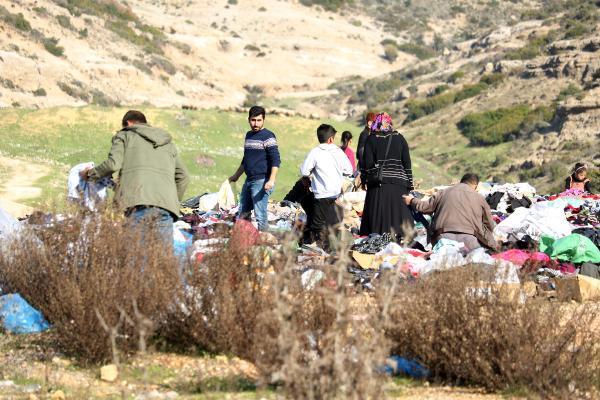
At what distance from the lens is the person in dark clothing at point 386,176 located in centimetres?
912

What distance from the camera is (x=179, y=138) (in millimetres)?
21828

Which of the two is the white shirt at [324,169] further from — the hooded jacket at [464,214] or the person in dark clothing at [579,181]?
the person in dark clothing at [579,181]

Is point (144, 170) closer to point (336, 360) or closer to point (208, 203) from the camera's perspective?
point (336, 360)

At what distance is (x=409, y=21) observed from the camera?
86.1 metres

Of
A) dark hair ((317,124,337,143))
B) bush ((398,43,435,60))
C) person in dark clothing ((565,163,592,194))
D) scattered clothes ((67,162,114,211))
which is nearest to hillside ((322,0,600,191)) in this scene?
person in dark clothing ((565,163,592,194))

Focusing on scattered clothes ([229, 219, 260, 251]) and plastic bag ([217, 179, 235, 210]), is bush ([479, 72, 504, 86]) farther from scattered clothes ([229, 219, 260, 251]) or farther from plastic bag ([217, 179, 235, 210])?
scattered clothes ([229, 219, 260, 251])

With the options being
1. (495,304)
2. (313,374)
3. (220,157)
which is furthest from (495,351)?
(220,157)

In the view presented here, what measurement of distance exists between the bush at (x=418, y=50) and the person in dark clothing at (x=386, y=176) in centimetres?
6745

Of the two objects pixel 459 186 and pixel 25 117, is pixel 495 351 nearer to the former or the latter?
pixel 459 186

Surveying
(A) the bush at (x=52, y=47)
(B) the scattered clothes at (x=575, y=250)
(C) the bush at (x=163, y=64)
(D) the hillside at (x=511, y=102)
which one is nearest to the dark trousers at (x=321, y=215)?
(B) the scattered clothes at (x=575, y=250)

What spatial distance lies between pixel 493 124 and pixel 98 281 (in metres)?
33.4

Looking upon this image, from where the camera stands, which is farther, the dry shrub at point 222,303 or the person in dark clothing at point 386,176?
the person in dark clothing at point 386,176

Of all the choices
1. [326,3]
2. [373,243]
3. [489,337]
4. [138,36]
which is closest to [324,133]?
[373,243]

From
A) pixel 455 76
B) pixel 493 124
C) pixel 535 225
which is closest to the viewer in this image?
pixel 535 225
